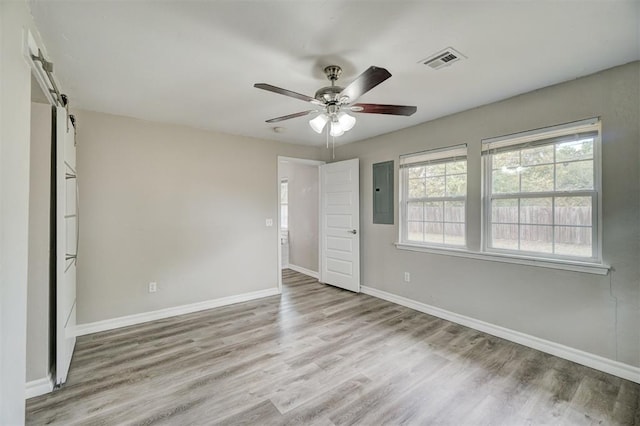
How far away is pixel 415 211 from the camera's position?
392 cm

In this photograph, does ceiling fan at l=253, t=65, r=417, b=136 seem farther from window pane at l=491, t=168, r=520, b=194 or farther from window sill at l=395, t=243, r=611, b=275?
Answer: window sill at l=395, t=243, r=611, b=275

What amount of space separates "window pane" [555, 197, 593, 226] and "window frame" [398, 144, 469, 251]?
2.76ft

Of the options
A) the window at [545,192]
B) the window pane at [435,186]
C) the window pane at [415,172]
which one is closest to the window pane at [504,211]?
the window at [545,192]

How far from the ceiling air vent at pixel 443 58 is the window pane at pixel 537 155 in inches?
54.7

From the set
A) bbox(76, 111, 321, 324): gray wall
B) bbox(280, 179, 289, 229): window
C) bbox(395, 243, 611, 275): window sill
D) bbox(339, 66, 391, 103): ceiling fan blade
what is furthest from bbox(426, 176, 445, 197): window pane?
bbox(280, 179, 289, 229): window

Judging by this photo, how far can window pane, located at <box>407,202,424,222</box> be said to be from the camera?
3852mm

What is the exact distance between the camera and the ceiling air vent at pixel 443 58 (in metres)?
2.02

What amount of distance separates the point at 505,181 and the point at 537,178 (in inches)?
11.1

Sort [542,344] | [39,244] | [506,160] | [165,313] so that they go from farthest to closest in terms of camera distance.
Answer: [165,313] < [506,160] < [542,344] < [39,244]

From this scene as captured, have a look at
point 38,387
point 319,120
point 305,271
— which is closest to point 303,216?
point 305,271

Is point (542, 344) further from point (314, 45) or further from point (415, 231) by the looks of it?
point (314, 45)

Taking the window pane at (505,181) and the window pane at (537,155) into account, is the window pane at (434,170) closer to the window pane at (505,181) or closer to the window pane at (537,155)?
the window pane at (505,181)

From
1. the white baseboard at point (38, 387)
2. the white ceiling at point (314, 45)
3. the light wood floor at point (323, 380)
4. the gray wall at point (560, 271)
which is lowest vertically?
the light wood floor at point (323, 380)

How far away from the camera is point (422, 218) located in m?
3.84
